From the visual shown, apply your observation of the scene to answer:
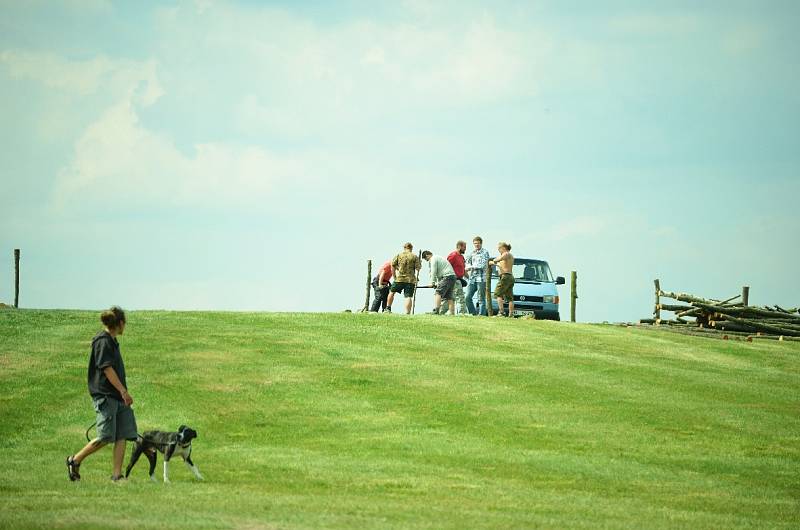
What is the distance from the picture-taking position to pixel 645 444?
17.6m

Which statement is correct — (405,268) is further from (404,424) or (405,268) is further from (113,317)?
(113,317)

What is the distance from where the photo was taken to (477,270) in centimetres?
3422

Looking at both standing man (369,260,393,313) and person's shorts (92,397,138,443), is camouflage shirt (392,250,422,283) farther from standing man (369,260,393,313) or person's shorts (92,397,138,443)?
person's shorts (92,397,138,443)

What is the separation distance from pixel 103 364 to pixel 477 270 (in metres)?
22.6

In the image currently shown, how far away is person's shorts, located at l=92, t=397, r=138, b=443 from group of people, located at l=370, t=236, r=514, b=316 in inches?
798

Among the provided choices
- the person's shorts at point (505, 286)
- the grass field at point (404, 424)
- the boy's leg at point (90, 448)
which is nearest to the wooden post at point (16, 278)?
the grass field at point (404, 424)

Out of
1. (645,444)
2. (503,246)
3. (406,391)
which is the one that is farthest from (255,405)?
(503,246)

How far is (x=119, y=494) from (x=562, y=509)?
4914 mm

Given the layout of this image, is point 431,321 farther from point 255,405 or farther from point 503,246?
point 255,405

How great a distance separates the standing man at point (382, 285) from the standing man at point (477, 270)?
2604 millimetres

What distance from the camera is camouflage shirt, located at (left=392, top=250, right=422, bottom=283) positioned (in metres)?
32.7

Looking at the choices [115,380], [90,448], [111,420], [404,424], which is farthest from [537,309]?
[115,380]

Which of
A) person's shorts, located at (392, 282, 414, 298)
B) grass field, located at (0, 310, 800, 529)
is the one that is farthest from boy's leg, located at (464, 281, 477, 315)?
grass field, located at (0, 310, 800, 529)

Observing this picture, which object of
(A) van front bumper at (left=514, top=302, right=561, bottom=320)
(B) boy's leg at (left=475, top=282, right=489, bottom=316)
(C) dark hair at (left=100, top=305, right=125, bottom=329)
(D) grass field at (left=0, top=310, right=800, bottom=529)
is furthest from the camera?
(A) van front bumper at (left=514, top=302, right=561, bottom=320)
